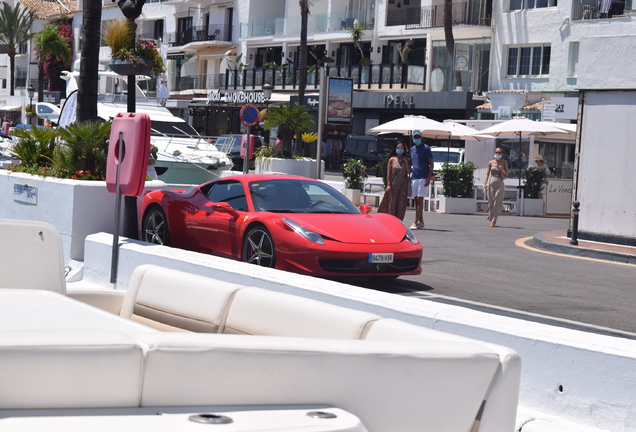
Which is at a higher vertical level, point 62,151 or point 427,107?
point 427,107

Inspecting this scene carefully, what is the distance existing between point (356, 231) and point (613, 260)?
245 inches

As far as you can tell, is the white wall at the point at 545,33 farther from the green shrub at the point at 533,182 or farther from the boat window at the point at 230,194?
the boat window at the point at 230,194

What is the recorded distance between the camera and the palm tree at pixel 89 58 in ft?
43.9

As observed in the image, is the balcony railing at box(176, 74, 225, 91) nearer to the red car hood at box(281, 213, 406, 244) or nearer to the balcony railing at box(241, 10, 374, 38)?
the balcony railing at box(241, 10, 374, 38)

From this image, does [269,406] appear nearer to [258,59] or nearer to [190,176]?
[190,176]

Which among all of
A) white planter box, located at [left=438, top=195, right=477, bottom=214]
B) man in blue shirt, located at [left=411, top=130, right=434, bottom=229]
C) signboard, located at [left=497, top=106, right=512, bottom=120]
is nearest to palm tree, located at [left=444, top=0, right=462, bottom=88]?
signboard, located at [left=497, top=106, right=512, bottom=120]

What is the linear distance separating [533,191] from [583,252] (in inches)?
411

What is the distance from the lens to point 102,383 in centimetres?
243

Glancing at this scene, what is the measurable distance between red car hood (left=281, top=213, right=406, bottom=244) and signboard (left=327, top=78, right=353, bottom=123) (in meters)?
15.1

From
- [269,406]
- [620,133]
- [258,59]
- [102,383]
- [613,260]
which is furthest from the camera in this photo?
[258,59]

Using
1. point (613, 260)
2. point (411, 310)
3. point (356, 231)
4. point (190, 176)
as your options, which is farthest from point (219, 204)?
point (190, 176)

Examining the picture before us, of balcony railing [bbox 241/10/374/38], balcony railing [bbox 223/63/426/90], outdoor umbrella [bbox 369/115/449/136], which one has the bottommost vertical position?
outdoor umbrella [bbox 369/115/449/136]

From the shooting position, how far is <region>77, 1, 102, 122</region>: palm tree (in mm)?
13367

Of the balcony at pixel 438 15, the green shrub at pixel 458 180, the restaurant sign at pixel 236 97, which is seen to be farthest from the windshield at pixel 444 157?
the restaurant sign at pixel 236 97
